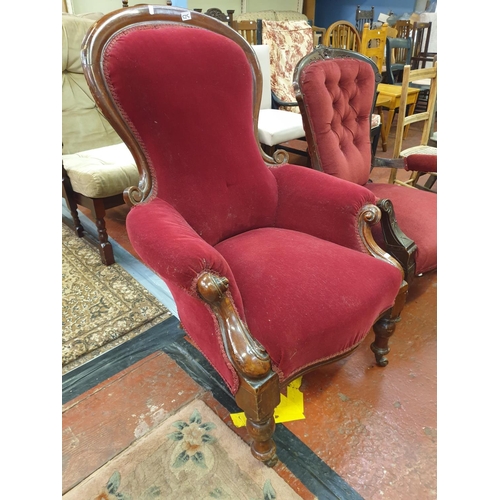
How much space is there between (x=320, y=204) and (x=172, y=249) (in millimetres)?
618

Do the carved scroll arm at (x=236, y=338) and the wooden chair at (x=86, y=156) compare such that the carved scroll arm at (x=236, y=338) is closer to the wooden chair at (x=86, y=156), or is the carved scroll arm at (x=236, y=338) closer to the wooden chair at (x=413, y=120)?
the wooden chair at (x=86, y=156)

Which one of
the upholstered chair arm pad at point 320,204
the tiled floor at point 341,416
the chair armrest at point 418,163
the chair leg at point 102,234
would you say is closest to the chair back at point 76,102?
the chair leg at point 102,234

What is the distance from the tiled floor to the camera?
1049 mm

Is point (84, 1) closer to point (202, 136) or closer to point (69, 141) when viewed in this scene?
point (69, 141)

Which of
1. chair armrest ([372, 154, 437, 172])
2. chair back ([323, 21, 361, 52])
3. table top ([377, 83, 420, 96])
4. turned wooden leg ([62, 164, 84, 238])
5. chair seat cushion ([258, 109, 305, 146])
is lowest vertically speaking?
turned wooden leg ([62, 164, 84, 238])

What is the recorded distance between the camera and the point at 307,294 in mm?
955

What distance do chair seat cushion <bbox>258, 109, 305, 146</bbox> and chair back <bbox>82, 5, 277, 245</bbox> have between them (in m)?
1.11

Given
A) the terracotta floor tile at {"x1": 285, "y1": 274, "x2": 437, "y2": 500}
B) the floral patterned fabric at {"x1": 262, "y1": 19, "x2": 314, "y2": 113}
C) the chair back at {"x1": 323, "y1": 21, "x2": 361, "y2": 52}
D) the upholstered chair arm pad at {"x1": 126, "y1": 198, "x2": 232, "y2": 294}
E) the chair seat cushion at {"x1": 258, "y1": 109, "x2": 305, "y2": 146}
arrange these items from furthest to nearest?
the chair back at {"x1": 323, "y1": 21, "x2": 361, "y2": 52} → the floral patterned fabric at {"x1": 262, "y1": 19, "x2": 314, "y2": 113} → the chair seat cushion at {"x1": 258, "y1": 109, "x2": 305, "y2": 146} → the terracotta floor tile at {"x1": 285, "y1": 274, "x2": 437, "y2": 500} → the upholstered chair arm pad at {"x1": 126, "y1": 198, "x2": 232, "y2": 294}

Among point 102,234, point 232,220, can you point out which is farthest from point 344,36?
point 232,220

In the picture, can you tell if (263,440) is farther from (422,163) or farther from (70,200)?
(70,200)

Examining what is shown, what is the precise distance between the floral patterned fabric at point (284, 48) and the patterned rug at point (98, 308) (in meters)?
1.93

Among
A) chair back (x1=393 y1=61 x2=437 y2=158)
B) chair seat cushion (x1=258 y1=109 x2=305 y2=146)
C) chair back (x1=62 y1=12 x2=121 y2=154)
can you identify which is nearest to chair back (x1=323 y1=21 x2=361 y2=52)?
chair seat cushion (x1=258 y1=109 x2=305 y2=146)

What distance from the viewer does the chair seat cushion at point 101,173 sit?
1761 mm

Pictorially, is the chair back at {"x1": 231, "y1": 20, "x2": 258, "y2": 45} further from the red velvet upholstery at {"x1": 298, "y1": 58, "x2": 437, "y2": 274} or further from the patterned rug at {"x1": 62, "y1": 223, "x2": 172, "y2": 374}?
the patterned rug at {"x1": 62, "y1": 223, "x2": 172, "y2": 374}
